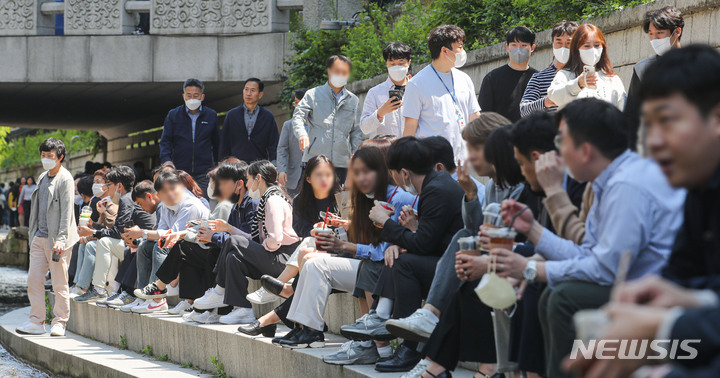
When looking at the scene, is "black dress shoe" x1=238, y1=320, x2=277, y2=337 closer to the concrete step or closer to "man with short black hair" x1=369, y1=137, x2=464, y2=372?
the concrete step

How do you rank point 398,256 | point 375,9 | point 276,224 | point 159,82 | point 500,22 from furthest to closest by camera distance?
1. point 159,82
2. point 375,9
3. point 500,22
4. point 276,224
5. point 398,256

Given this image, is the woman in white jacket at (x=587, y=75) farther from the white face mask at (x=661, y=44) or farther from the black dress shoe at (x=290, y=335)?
the black dress shoe at (x=290, y=335)

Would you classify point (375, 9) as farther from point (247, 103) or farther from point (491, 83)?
point (491, 83)

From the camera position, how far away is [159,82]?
15.7 meters

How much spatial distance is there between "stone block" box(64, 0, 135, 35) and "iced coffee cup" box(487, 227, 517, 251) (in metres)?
13.2

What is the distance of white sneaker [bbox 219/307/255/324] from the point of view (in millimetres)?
7770

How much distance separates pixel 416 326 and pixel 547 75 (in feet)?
9.61

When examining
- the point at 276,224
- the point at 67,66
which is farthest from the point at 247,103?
the point at 67,66

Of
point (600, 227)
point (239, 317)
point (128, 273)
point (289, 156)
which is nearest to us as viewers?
point (600, 227)

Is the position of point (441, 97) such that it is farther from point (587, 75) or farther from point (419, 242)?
point (419, 242)

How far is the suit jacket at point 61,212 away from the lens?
30.8ft

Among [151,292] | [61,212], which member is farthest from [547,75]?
[61,212]

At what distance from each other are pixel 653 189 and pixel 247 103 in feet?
25.9

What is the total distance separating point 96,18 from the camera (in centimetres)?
1593
